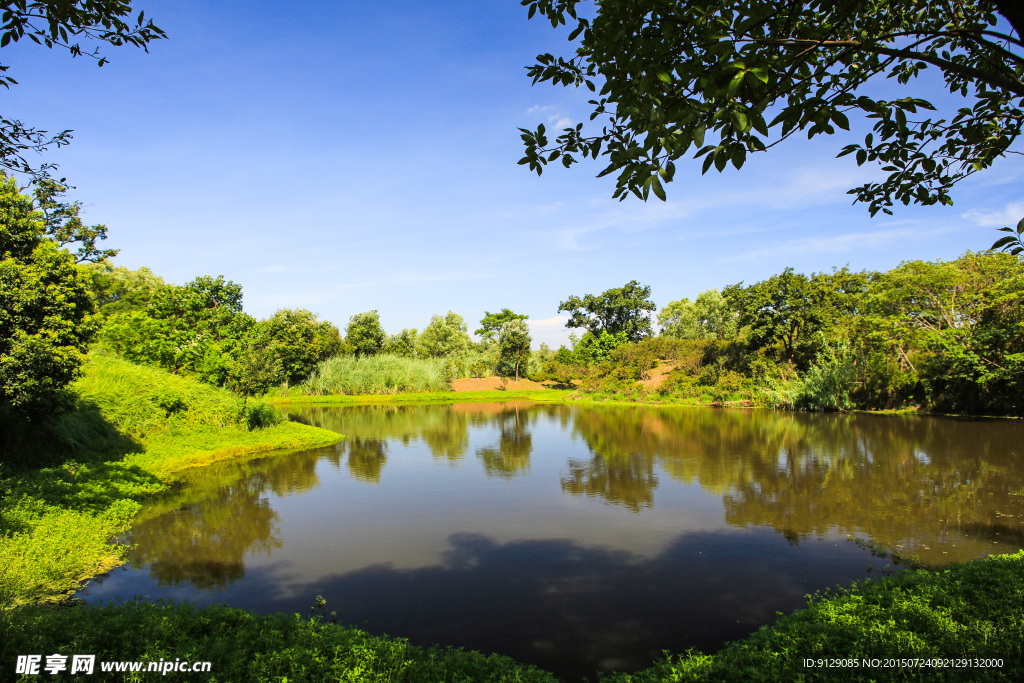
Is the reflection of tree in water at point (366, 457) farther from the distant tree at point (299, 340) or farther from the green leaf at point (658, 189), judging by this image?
the distant tree at point (299, 340)

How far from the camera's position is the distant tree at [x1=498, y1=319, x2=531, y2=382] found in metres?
46.6

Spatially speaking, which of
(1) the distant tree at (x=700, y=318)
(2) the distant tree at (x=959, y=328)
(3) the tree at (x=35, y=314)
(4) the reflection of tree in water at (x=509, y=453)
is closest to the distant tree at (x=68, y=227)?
(3) the tree at (x=35, y=314)

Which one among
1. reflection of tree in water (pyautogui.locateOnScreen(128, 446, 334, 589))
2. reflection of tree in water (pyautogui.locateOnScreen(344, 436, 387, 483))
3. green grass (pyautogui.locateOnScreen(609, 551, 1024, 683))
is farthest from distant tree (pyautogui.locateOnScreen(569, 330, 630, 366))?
green grass (pyautogui.locateOnScreen(609, 551, 1024, 683))

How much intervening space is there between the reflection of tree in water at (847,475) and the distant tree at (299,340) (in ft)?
91.3

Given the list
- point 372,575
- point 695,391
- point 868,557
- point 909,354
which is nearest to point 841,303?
point 909,354

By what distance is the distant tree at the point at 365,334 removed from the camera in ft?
169

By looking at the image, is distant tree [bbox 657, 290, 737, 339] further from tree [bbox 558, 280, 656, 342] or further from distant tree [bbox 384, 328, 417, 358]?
distant tree [bbox 384, 328, 417, 358]

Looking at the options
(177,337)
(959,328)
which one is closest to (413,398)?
(177,337)

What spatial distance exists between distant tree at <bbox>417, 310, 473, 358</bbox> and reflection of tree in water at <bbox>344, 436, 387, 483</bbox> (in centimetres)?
3339

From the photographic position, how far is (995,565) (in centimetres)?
555

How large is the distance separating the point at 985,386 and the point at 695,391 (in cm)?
1521

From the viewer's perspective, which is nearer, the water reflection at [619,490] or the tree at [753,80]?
the tree at [753,80]

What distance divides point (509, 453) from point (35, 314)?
12.2 metres

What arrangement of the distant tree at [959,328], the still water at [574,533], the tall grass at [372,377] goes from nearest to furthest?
the still water at [574,533], the distant tree at [959,328], the tall grass at [372,377]
